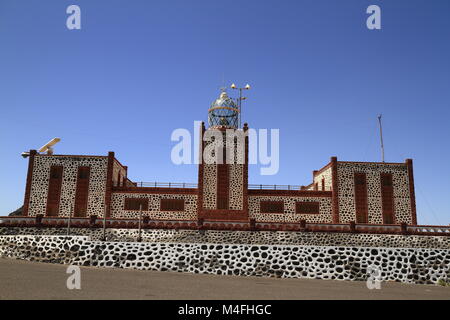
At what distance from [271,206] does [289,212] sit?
1.35 metres

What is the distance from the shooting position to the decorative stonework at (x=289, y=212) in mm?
29337

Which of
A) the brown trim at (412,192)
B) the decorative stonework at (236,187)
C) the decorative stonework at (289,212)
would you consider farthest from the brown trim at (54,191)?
the brown trim at (412,192)

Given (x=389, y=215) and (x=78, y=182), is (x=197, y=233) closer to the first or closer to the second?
(x=78, y=182)

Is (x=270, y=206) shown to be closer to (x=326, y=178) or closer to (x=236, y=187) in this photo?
(x=236, y=187)

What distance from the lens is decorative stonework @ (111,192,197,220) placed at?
29.2 m

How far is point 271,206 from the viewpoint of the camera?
29.7 metres

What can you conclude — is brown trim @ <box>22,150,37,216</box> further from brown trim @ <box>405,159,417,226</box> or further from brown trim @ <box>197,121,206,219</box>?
brown trim @ <box>405,159,417,226</box>

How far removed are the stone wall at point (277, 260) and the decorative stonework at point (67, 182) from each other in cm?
1327

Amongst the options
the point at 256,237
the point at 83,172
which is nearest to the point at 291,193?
the point at 256,237

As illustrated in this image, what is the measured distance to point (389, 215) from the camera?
29.7m

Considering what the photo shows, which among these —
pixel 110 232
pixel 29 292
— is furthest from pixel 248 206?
pixel 29 292

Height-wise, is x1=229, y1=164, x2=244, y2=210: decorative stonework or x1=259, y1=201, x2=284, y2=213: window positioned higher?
x1=229, y1=164, x2=244, y2=210: decorative stonework

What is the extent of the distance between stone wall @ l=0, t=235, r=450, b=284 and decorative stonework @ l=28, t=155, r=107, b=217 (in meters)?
13.3

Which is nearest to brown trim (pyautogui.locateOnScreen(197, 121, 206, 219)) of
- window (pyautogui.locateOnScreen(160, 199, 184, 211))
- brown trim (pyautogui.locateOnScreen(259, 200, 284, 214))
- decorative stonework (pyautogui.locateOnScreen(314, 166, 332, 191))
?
window (pyautogui.locateOnScreen(160, 199, 184, 211))
